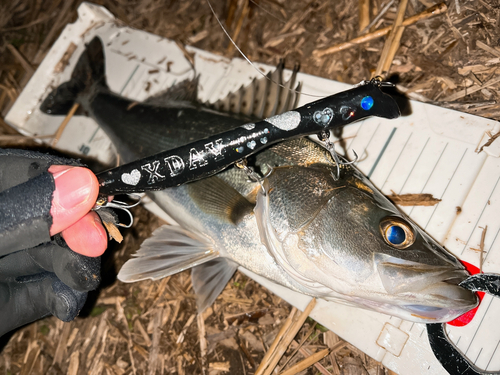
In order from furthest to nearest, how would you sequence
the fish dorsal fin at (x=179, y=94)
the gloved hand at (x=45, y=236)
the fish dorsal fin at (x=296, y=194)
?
1. the fish dorsal fin at (x=179, y=94)
2. the fish dorsal fin at (x=296, y=194)
3. the gloved hand at (x=45, y=236)

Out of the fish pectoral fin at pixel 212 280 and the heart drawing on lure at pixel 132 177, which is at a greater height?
the heart drawing on lure at pixel 132 177

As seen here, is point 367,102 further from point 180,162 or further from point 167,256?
point 167,256

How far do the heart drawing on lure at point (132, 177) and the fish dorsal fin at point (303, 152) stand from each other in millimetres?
897

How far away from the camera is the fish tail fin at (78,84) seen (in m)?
3.65

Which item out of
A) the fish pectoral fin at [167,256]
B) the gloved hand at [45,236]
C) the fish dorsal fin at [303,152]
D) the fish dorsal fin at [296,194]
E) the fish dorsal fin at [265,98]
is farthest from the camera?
the fish dorsal fin at [265,98]

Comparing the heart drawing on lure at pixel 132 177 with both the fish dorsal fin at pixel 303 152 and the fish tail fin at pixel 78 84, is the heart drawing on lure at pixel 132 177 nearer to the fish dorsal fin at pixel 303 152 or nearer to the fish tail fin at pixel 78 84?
the fish dorsal fin at pixel 303 152

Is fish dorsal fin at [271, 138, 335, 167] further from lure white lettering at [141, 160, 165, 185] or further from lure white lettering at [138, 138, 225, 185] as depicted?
lure white lettering at [141, 160, 165, 185]

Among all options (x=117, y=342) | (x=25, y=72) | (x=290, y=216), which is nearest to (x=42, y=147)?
(x=25, y=72)

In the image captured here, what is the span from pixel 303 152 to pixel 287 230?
0.54 metres

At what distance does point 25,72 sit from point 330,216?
13.8ft

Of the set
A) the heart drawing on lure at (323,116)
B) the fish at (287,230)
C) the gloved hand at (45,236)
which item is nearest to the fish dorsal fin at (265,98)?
the fish at (287,230)

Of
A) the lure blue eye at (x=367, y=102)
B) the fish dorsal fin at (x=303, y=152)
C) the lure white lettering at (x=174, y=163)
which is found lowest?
the lure white lettering at (x=174, y=163)

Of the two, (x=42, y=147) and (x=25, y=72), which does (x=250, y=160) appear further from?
(x=25, y=72)

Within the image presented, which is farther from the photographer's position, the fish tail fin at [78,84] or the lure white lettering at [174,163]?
the fish tail fin at [78,84]
